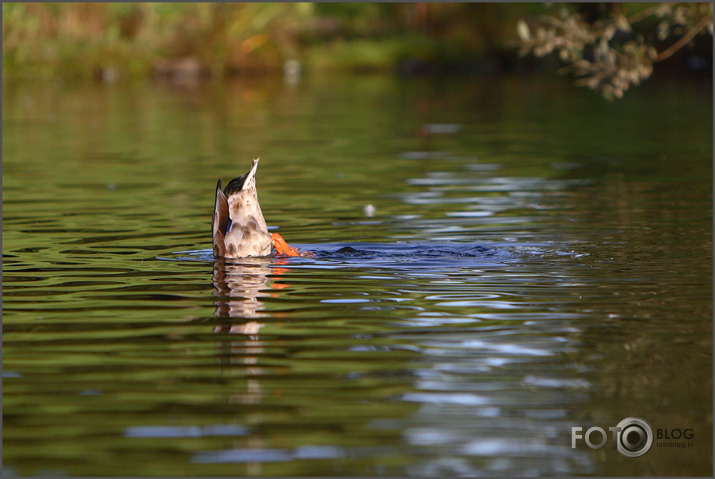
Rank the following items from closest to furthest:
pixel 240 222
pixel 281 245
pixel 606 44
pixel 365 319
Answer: pixel 365 319 → pixel 240 222 → pixel 281 245 → pixel 606 44

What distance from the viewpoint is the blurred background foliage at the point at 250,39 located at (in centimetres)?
4466

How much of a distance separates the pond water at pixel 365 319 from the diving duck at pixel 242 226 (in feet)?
0.51

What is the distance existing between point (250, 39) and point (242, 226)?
137ft

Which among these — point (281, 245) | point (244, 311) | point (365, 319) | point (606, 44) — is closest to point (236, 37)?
point (606, 44)

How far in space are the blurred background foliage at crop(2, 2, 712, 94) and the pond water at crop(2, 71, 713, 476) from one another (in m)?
25.6

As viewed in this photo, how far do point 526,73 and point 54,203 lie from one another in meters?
36.8

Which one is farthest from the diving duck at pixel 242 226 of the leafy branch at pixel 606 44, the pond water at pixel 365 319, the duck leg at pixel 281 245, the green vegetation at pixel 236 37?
the green vegetation at pixel 236 37

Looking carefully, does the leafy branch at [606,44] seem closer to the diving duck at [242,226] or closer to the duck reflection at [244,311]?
the diving duck at [242,226]

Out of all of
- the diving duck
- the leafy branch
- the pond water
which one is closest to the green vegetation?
the pond water

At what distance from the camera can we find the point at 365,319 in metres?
7.77

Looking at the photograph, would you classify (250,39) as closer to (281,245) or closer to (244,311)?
(281,245)

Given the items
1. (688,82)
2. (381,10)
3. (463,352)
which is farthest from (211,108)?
(381,10)

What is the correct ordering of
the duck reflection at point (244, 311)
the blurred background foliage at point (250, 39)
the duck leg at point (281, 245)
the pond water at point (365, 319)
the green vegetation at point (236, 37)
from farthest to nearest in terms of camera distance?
the blurred background foliage at point (250, 39) → the green vegetation at point (236, 37) → the duck leg at point (281, 245) → the duck reflection at point (244, 311) → the pond water at point (365, 319)

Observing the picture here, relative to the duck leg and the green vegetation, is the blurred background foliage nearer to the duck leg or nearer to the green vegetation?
the green vegetation
